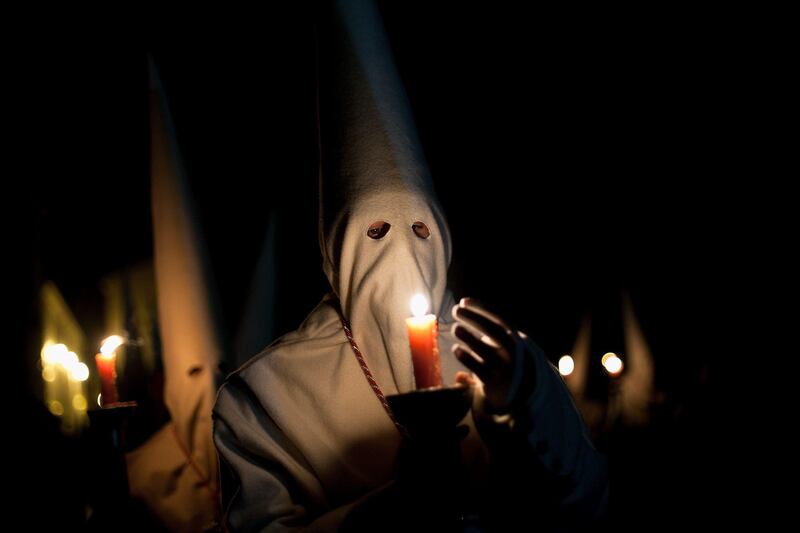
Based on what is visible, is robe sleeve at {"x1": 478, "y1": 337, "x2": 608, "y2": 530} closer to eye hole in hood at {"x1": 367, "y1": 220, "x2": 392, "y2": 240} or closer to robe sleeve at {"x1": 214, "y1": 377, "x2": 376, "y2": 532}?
robe sleeve at {"x1": 214, "y1": 377, "x2": 376, "y2": 532}

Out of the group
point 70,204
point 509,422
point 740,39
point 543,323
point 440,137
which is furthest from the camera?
point 543,323

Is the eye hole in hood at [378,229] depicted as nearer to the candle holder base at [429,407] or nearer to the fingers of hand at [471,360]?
the fingers of hand at [471,360]

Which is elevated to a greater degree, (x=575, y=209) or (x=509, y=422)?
(x=575, y=209)

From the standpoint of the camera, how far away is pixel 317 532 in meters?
2.07

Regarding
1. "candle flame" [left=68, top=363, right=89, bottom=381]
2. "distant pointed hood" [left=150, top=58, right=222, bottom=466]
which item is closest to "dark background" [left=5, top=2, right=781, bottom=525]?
"distant pointed hood" [left=150, top=58, right=222, bottom=466]

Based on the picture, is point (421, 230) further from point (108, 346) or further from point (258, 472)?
point (108, 346)

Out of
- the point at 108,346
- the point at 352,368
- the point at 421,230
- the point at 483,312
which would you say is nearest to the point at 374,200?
the point at 421,230

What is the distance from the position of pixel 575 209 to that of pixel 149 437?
4994 mm

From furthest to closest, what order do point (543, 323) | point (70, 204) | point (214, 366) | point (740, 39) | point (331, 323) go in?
point (543, 323) → point (70, 204) → point (740, 39) → point (214, 366) → point (331, 323)

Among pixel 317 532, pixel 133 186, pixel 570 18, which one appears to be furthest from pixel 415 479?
pixel 133 186

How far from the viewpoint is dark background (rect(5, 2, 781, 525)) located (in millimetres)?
4992

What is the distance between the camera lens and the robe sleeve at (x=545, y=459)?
1.93m

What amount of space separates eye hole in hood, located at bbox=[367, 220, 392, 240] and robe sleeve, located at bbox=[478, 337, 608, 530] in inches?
35.5

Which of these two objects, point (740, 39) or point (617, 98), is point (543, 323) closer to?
point (617, 98)
